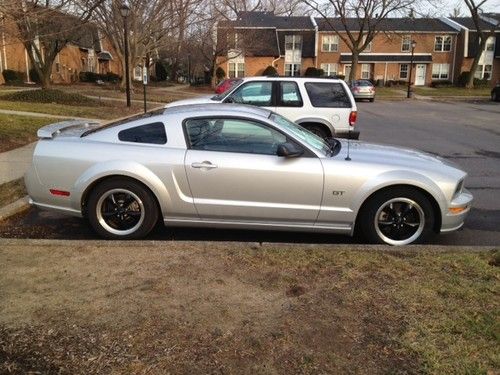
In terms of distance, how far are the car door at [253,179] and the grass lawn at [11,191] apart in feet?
9.76

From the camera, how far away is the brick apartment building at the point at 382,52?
55.8 meters

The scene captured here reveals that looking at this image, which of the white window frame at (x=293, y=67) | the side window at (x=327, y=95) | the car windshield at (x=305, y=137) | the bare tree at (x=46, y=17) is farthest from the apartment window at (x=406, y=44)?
the car windshield at (x=305, y=137)

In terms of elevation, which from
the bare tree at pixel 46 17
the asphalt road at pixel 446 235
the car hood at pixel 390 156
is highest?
the bare tree at pixel 46 17

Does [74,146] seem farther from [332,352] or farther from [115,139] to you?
[332,352]

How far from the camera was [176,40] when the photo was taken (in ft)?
107

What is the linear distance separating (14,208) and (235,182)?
3.03 metres

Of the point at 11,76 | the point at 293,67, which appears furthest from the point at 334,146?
the point at 293,67

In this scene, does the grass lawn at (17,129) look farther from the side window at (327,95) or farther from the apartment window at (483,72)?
the apartment window at (483,72)

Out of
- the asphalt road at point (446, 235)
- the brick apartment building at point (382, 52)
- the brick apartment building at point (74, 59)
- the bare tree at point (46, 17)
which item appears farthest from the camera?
the brick apartment building at point (382, 52)

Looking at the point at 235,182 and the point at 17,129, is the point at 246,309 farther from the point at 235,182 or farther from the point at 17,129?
the point at 17,129

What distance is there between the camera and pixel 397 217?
5.16 meters

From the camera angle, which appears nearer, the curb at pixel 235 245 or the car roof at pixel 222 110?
the curb at pixel 235 245

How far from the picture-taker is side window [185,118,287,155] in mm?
5207

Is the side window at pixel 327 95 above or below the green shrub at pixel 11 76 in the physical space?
below
